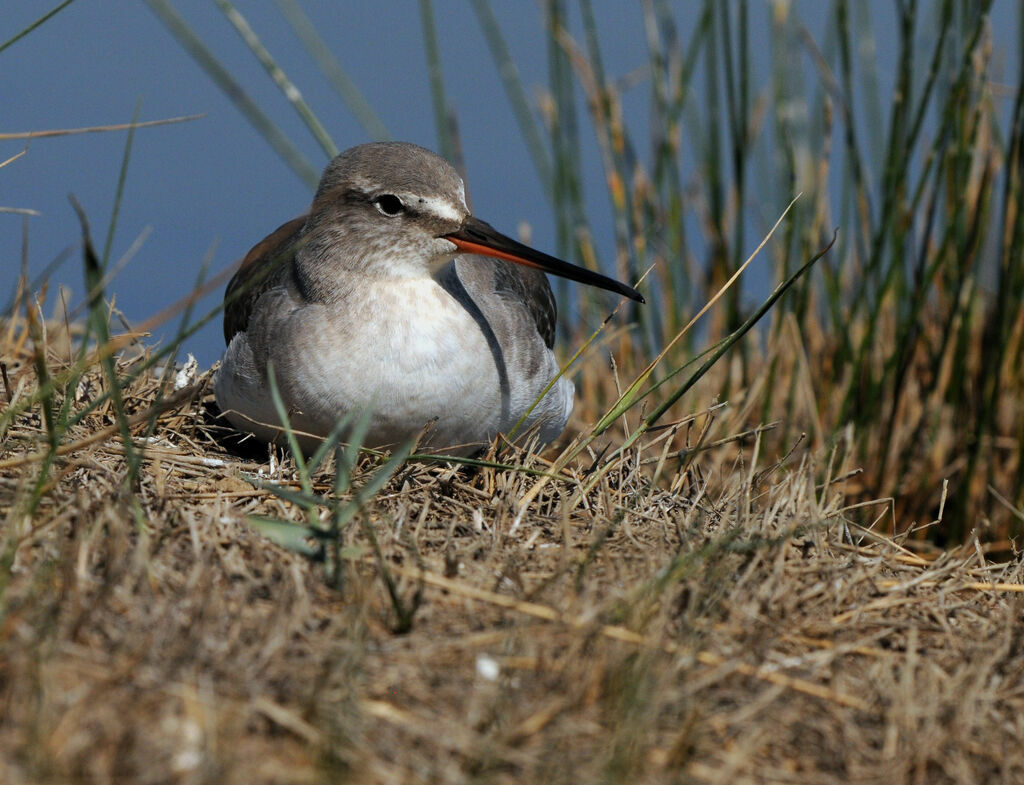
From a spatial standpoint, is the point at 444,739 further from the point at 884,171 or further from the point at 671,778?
the point at 884,171

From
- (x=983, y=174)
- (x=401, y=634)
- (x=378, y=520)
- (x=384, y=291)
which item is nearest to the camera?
(x=401, y=634)

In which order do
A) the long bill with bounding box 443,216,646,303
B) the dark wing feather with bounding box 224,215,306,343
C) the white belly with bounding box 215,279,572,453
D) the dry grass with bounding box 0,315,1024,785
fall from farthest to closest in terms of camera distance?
the dark wing feather with bounding box 224,215,306,343
the long bill with bounding box 443,216,646,303
the white belly with bounding box 215,279,572,453
the dry grass with bounding box 0,315,1024,785

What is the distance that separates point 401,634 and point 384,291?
1.55m

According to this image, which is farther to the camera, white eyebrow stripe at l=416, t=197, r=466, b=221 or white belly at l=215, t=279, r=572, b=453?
white eyebrow stripe at l=416, t=197, r=466, b=221

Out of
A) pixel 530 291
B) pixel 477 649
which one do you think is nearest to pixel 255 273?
pixel 530 291

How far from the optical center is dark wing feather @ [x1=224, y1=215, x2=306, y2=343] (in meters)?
3.84

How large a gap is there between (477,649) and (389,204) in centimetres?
186

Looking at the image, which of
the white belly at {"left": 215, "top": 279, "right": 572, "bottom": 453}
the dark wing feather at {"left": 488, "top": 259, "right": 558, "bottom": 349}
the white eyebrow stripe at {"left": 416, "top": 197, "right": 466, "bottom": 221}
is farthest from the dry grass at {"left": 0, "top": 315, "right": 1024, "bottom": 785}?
the dark wing feather at {"left": 488, "top": 259, "right": 558, "bottom": 349}

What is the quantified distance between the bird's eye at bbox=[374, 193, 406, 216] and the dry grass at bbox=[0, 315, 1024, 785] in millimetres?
1038

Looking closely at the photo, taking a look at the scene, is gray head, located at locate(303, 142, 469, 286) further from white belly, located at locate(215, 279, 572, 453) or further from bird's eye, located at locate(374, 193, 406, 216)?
white belly, located at locate(215, 279, 572, 453)

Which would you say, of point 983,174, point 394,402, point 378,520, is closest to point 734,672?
point 378,520

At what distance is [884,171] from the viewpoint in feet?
15.1

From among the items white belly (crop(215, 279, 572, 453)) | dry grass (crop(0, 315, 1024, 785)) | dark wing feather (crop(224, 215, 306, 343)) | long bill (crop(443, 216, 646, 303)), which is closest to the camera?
dry grass (crop(0, 315, 1024, 785))

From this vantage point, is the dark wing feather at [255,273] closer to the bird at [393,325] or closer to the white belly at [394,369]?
the bird at [393,325]
